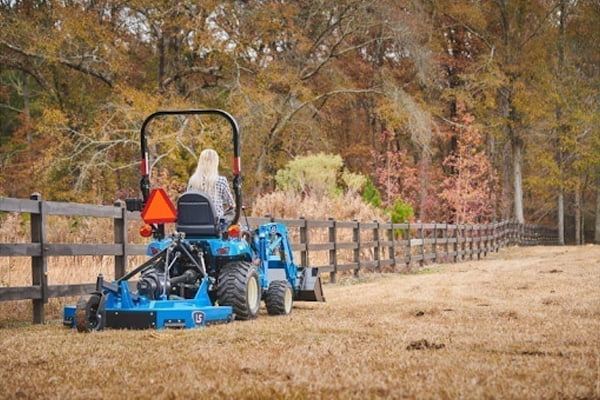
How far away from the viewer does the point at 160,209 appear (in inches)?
322

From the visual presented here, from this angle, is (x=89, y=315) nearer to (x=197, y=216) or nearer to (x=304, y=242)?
(x=197, y=216)

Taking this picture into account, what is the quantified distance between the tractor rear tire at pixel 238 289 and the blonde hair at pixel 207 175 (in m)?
0.75

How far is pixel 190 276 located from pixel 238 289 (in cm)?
46

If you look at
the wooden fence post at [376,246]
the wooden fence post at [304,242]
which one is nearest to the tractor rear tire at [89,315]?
→ the wooden fence post at [304,242]

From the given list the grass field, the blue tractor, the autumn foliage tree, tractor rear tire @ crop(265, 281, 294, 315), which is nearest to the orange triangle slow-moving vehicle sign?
the blue tractor

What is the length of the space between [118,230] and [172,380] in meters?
5.61

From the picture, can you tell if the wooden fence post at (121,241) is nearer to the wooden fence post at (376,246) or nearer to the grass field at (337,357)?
the grass field at (337,357)

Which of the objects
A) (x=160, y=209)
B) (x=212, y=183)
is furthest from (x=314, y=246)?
(x=160, y=209)

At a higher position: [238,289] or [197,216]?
[197,216]

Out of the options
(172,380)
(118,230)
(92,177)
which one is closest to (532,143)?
(92,177)

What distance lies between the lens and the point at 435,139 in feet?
133

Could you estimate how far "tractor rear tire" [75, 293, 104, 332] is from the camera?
7.50 m

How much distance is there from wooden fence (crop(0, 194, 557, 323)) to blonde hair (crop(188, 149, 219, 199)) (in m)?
1.63

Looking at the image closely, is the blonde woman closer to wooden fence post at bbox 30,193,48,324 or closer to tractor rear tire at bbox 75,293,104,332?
tractor rear tire at bbox 75,293,104,332
